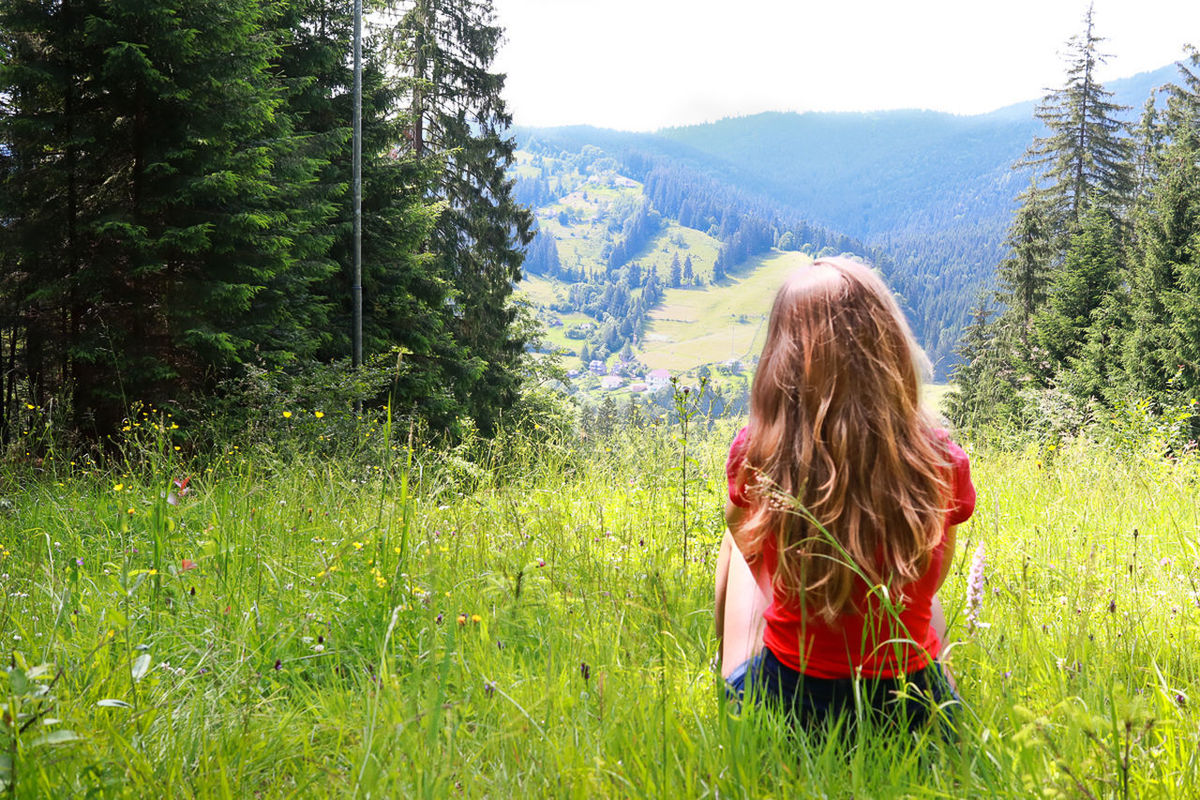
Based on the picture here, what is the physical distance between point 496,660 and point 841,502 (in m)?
1.05

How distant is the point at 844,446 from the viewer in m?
1.59

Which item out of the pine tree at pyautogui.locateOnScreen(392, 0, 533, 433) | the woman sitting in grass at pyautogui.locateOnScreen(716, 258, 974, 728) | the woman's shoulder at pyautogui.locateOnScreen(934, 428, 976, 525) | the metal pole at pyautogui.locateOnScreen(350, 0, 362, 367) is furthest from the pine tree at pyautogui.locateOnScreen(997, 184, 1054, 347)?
the woman sitting in grass at pyautogui.locateOnScreen(716, 258, 974, 728)

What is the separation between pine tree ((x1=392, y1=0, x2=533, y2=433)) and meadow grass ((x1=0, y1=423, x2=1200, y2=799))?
13129 mm

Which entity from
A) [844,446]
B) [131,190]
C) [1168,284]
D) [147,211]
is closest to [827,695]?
[844,446]

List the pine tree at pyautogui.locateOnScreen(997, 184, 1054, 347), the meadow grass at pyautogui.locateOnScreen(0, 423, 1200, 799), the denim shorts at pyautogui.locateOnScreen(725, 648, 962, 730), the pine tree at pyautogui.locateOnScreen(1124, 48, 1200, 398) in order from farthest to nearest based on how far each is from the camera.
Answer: the pine tree at pyautogui.locateOnScreen(997, 184, 1054, 347) < the pine tree at pyautogui.locateOnScreen(1124, 48, 1200, 398) < the denim shorts at pyautogui.locateOnScreen(725, 648, 962, 730) < the meadow grass at pyautogui.locateOnScreen(0, 423, 1200, 799)

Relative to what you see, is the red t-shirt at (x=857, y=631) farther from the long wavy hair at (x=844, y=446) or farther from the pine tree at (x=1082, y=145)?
the pine tree at (x=1082, y=145)

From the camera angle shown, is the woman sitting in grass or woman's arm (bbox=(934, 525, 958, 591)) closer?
the woman sitting in grass

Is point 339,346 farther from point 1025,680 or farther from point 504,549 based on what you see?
point 1025,680

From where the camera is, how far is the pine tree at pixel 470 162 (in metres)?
16.5

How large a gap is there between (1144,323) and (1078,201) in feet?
25.8

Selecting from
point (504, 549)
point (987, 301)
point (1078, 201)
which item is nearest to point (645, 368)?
point (987, 301)

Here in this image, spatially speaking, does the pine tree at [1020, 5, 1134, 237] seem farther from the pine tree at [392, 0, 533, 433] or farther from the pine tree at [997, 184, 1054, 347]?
the pine tree at [392, 0, 533, 433]

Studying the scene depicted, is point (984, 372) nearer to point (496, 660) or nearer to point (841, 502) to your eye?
point (841, 502)

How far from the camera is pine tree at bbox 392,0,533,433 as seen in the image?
1652cm
